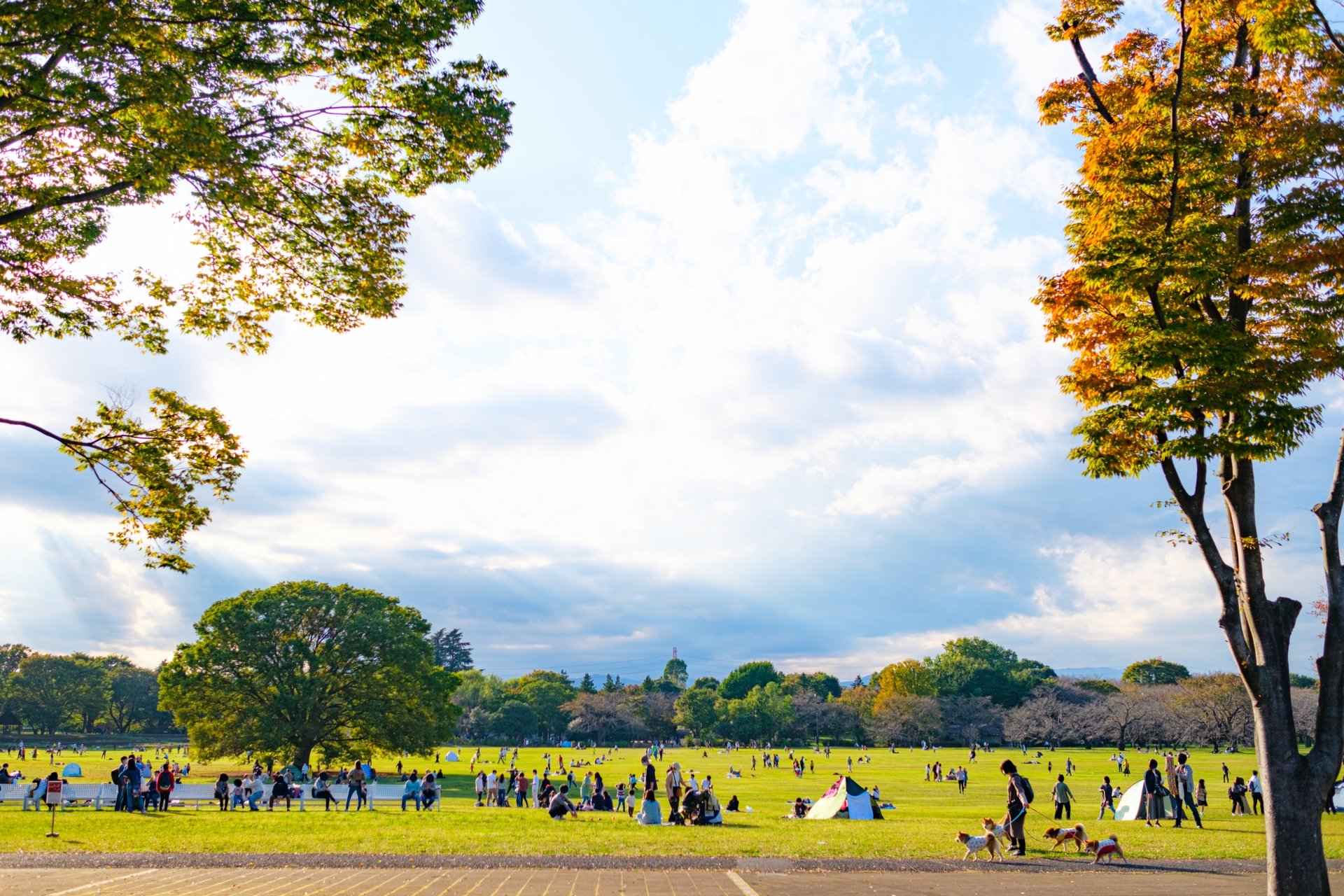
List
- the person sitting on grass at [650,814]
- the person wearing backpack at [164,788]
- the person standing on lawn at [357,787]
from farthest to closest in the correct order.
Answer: the person standing on lawn at [357,787], the person wearing backpack at [164,788], the person sitting on grass at [650,814]

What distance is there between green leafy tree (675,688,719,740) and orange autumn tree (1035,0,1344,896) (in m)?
106

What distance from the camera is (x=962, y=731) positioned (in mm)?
108062

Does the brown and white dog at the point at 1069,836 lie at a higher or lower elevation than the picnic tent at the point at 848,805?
higher

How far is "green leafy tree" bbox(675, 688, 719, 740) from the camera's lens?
4414 inches

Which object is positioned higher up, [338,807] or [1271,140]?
[1271,140]

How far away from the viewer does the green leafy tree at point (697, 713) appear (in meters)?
112

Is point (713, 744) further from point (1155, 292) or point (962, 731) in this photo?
point (1155, 292)

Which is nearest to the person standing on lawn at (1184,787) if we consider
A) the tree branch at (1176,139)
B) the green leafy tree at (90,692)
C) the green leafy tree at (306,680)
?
the tree branch at (1176,139)

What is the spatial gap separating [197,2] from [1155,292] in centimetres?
1144

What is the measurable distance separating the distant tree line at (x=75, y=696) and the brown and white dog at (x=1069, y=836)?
107 metres

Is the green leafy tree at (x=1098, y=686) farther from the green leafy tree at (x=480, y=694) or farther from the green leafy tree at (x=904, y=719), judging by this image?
the green leafy tree at (x=480, y=694)

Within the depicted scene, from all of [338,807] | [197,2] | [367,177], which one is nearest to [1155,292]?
[367,177]

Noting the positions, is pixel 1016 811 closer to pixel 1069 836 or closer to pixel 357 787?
pixel 1069 836

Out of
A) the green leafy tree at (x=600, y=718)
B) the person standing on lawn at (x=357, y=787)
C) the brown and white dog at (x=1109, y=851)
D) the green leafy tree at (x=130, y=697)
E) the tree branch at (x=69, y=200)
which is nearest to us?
the tree branch at (x=69, y=200)
